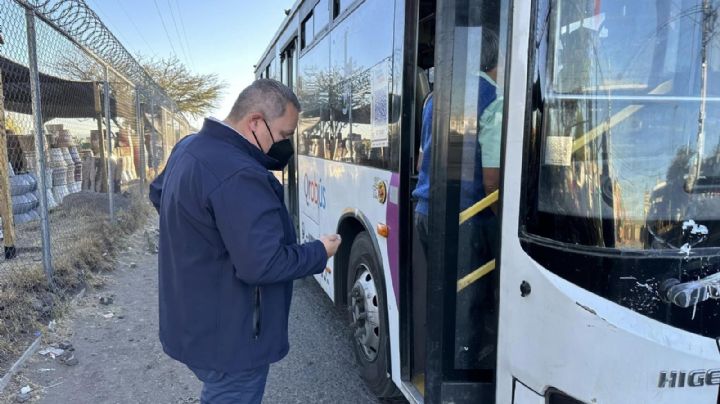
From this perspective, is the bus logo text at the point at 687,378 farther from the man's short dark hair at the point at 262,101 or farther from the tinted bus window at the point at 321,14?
the tinted bus window at the point at 321,14

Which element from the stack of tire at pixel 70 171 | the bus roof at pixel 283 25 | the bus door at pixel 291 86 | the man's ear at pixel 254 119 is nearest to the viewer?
the man's ear at pixel 254 119

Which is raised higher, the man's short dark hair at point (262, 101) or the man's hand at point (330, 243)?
the man's short dark hair at point (262, 101)

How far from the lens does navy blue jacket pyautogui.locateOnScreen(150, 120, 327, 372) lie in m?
1.72

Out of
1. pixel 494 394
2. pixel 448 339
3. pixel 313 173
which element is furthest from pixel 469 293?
pixel 313 173

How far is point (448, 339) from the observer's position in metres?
2.16

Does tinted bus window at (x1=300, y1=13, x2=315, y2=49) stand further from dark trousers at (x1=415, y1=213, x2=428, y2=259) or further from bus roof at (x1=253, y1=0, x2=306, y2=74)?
dark trousers at (x1=415, y1=213, x2=428, y2=259)

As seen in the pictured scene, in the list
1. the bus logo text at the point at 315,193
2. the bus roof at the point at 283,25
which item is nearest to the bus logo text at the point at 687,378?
the bus logo text at the point at 315,193

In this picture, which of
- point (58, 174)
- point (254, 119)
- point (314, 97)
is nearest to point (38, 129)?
point (314, 97)

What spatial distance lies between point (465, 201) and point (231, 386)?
1202mm

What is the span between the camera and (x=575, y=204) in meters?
1.71

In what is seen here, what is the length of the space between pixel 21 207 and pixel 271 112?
21.5ft

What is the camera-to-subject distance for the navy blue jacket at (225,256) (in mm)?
1716

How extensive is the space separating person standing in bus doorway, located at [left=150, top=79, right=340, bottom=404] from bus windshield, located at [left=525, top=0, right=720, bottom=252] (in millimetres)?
Answer: 997

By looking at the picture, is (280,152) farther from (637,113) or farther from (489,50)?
(637,113)
